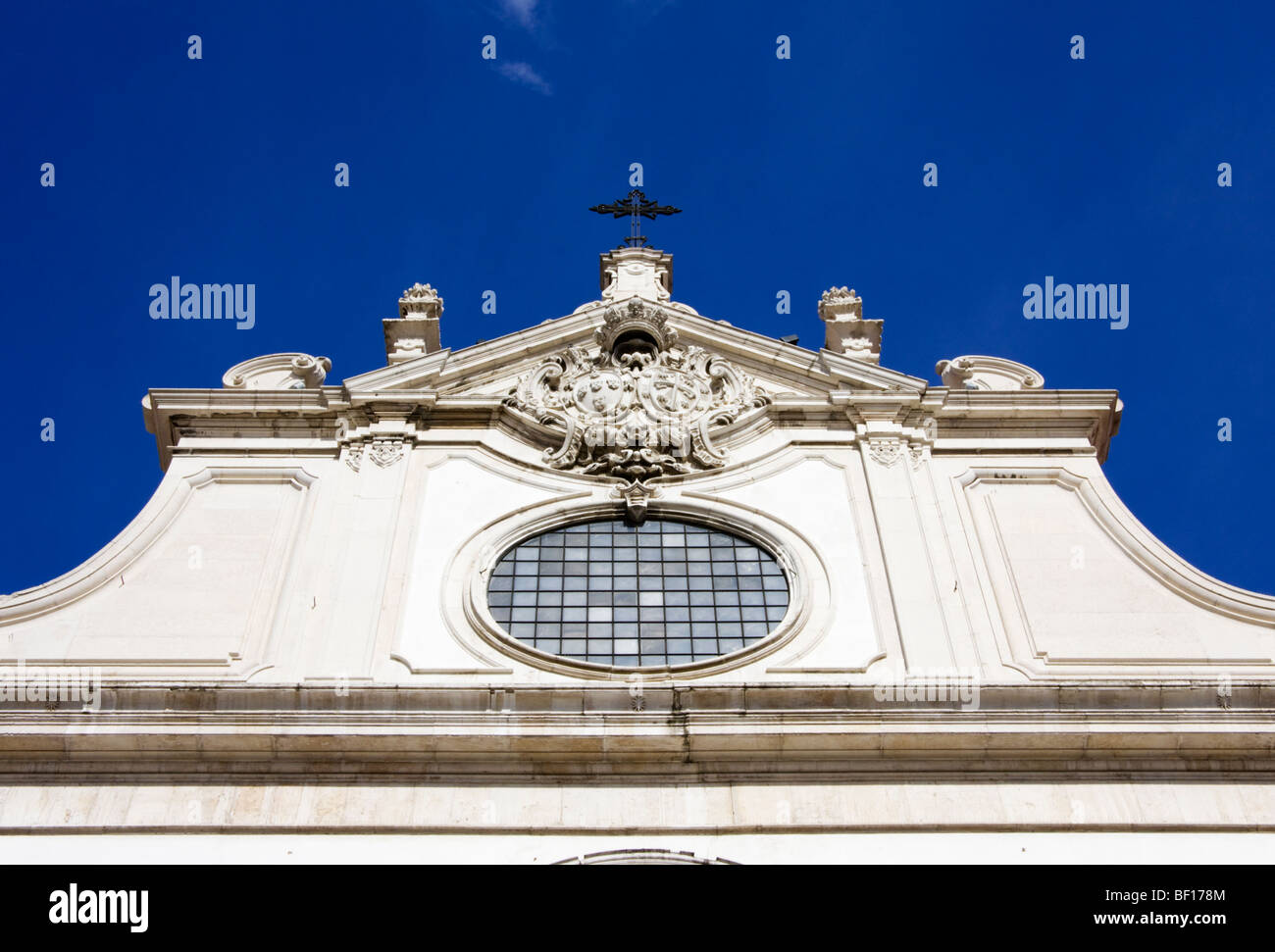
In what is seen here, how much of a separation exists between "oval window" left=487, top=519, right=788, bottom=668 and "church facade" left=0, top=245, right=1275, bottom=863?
5cm

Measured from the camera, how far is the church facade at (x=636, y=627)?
12570mm

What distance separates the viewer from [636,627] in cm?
1533

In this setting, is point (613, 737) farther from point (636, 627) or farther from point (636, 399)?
point (636, 399)

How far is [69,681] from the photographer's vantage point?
45.0ft

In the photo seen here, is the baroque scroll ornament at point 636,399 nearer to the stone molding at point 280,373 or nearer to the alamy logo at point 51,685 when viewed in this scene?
the stone molding at point 280,373

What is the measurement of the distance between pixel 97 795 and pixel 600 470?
6.95 meters

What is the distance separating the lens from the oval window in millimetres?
15094

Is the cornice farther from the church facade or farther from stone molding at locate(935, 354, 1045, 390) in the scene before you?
stone molding at locate(935, 354, 1045, 390)
